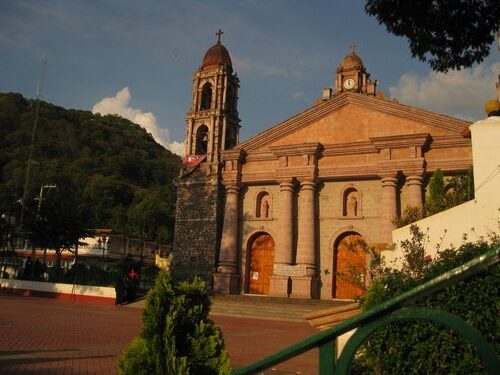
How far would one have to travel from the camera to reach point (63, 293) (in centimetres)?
2606

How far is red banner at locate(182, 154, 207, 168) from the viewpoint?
30.5 meters

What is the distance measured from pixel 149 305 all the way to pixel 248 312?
1750 centimetres

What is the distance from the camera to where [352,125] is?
2761cm

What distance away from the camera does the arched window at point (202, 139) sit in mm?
32938

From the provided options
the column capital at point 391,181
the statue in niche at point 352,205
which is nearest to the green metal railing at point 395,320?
the column capital at point 391,181

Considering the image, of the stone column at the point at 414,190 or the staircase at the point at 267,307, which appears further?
the stone column at the point at 414,190

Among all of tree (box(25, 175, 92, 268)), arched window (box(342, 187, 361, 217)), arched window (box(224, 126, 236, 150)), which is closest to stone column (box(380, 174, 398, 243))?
arched window (box(342, 187, 361, 217))

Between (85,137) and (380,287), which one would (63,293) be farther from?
(85,137)

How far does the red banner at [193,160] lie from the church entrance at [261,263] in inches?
234

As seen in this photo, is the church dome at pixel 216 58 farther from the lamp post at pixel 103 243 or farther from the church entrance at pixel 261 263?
the lamp post at pixel 103 243

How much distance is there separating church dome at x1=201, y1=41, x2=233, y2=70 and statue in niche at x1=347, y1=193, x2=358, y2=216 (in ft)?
44.8

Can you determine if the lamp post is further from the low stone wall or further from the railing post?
the railing post

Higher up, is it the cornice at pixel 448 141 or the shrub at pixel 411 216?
the cornice at pixel 448 141

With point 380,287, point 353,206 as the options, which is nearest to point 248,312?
point 353,206
